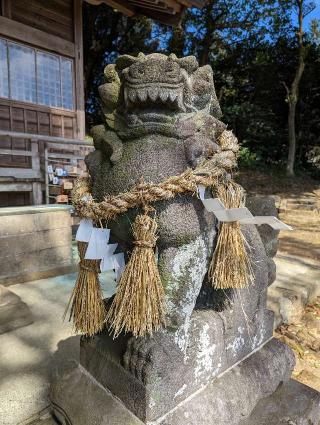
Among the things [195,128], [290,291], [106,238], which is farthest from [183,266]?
[290,291]

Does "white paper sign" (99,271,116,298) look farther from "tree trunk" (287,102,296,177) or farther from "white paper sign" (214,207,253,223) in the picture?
"tree trunk" (287,102,296,177)

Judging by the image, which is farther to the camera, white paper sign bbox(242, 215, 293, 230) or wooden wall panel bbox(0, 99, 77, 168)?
wooden wall panel bbox(0, 99, 77, 168)

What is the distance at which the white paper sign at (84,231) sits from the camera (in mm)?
1132

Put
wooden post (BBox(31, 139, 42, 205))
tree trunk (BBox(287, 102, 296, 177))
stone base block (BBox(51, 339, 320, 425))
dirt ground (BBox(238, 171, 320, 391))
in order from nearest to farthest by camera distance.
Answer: stone base block (BBox(51, 339, 320, 425)), dirt ground (BBox(238, 171, 320, 391)), wooden post (BBox(31, 139, 42, 205)), tree trunk (BBox(287, 102, 296, 177))

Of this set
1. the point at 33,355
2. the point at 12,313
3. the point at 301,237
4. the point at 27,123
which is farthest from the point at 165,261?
the point at 27,123

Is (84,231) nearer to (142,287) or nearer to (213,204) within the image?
(142,287)

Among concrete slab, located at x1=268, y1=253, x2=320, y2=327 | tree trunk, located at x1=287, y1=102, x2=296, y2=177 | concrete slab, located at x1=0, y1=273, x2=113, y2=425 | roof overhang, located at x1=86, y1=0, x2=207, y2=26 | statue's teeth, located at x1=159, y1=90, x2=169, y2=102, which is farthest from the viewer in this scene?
tree trunk, located at x1=287, y1=102, x2=296, y2=177

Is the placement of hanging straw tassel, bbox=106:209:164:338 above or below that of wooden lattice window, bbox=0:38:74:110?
below

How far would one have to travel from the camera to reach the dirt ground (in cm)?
231

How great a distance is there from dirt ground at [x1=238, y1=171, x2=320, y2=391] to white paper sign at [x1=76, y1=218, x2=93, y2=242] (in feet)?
5.71

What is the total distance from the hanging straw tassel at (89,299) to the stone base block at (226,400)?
9.2 inches

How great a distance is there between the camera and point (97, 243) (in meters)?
1.09

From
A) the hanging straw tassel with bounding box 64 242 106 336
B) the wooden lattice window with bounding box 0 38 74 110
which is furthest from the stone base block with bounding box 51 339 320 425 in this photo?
the wooden lattice window with bounding box 0 38 74 110

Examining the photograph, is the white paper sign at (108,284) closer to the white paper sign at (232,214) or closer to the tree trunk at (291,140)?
the white paper sign at (232,214)
